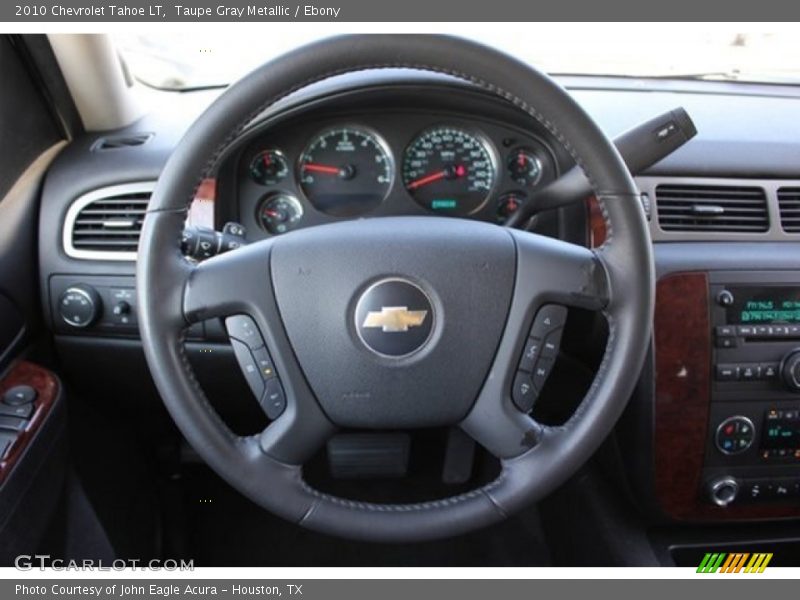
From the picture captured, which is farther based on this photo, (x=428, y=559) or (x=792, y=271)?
(x=428, y=559)

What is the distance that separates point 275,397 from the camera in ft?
3.71

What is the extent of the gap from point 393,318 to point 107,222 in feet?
2.56

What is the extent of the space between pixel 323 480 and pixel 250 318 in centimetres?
99

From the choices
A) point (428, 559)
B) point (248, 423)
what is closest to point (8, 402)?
point (248, 423)

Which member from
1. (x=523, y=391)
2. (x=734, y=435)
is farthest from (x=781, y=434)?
(x=523, y=391)

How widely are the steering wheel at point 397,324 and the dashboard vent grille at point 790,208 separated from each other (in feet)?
2.35

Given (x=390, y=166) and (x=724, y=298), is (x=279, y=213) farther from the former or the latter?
(x=724, y=298)

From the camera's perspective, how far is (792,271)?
1536 mm

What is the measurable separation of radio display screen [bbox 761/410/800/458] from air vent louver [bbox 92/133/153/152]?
143 cm

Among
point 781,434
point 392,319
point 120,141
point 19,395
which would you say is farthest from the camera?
point 120,141

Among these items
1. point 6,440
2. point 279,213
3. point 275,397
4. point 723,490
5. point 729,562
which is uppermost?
point 279,213

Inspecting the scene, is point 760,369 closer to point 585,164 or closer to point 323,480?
point 585,164

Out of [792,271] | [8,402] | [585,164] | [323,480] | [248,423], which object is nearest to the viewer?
[585,164]

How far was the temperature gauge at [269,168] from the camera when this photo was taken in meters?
1.59
